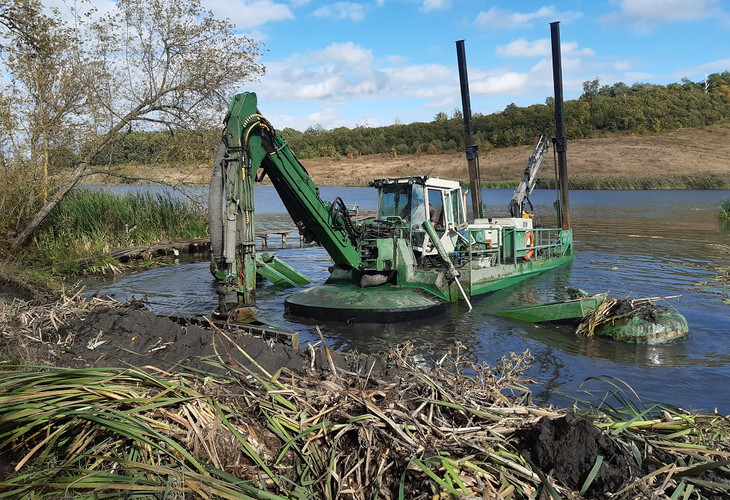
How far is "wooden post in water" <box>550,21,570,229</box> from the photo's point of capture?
719 inches

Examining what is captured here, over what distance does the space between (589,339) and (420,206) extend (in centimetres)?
415

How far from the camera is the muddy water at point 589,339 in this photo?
7.24 metres

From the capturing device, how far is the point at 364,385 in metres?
3.69

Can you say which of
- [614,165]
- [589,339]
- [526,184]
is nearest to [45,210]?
[589,339]

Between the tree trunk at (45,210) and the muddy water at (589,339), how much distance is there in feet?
8.69

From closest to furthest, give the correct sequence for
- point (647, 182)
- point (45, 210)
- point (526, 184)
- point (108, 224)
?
point (45, 210) → point (108, 224) → point (526, 184) → point (647, 182)

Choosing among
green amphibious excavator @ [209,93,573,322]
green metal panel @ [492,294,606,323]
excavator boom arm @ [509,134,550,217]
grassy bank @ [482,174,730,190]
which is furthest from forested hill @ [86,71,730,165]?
green metal panel @ [492,294,606,323]

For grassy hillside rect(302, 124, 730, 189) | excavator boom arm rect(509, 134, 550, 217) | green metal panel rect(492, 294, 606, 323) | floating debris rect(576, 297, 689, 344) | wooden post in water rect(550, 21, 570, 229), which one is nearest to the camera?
floating debris rect(576, 297, 689, 344)

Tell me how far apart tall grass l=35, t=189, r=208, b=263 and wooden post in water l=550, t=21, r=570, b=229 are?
488 inches

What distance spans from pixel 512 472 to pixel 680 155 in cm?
5902

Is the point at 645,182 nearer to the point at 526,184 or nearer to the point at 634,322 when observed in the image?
the point at 526,184

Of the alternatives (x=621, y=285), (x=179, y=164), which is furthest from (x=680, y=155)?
(x=179, y=164)

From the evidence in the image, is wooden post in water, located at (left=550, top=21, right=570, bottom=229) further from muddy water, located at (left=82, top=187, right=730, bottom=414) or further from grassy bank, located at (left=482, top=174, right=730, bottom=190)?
grassy bank, located at (left=482, top=174, right=730, bottom=190)

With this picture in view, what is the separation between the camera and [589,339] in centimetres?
917
